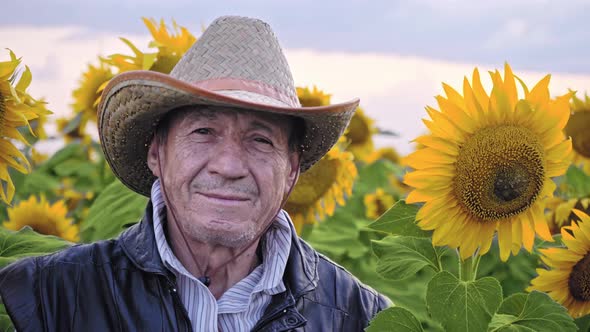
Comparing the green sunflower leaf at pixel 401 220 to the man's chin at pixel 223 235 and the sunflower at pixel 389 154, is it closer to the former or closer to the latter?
the man's chin at pixel 223 235

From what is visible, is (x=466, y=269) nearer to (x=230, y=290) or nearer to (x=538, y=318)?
(x=538, y=318)

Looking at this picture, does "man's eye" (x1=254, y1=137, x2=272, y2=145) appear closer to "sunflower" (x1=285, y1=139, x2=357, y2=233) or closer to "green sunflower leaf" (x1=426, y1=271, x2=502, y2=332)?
"green sunflower leaf" (x1=426, y1=271, x2=502, y2=332)

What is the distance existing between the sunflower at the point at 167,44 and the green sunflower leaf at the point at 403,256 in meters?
1.33

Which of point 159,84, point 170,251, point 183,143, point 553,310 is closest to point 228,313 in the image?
point 170,251

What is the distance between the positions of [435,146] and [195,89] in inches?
25.1

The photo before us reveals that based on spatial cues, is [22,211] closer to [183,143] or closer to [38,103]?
[38,103]

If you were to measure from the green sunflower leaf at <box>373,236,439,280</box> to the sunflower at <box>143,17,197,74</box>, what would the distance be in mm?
1330

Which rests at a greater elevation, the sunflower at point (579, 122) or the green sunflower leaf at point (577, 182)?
the sunflower at point (579, 122)

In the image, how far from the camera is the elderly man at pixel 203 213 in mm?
2553

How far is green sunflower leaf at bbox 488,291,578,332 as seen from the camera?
2.61m

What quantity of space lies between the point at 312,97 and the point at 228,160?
223 cm

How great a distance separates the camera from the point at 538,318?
2643mm

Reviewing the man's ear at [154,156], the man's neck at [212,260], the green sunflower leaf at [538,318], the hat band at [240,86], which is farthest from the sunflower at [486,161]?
the man's ear at [154,156]

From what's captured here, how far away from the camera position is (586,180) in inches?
180
